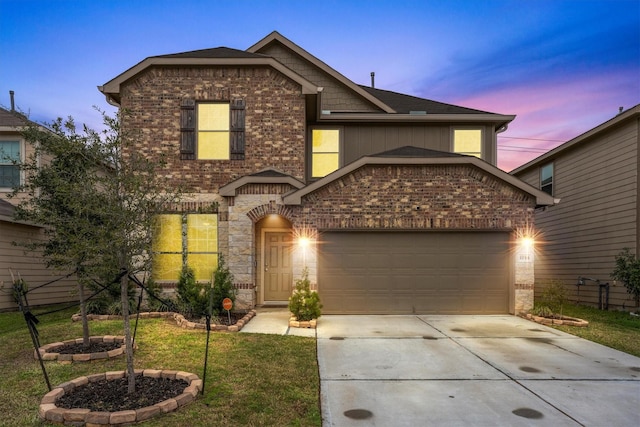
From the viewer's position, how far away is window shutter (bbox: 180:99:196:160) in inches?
459

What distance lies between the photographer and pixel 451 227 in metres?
10.8

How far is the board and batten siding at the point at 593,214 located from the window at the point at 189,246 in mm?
→ 10709

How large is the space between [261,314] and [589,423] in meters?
8.02

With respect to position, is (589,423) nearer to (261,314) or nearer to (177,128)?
(261,314)

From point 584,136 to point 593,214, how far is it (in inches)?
107

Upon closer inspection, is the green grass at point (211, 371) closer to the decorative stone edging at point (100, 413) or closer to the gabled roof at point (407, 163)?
the decorative stone edging at point (100, 413)

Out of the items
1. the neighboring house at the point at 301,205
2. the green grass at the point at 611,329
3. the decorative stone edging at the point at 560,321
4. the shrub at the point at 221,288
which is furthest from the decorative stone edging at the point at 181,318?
the green grass at the point at 611,329

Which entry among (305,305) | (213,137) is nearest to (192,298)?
(305,305)

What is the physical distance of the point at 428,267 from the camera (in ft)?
36.1

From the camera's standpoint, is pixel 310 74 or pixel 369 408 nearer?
pixel 369 408

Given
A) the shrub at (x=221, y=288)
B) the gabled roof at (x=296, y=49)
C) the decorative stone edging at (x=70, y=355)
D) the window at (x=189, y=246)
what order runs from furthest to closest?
the gabled roof at (x=296, y=49), the window at (x=189, y=246), the shrub at (x=221, y=288), the decorative stone edging at (x=70, y=355)

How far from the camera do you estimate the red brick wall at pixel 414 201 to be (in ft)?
35.3

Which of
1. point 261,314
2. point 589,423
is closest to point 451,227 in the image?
point 261,314

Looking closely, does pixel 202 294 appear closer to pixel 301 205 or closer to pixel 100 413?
pixel 301 205
